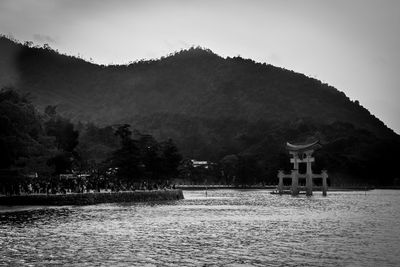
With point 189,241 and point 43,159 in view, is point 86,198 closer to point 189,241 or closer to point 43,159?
point 43,159

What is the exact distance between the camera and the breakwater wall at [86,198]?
178 feet

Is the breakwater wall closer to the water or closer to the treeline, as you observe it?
the treeline

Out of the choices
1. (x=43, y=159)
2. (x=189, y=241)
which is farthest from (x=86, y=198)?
(x=189, y=241)

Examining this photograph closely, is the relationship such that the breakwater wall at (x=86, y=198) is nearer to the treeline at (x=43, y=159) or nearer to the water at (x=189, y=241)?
the treeline at (x=43, y=159)

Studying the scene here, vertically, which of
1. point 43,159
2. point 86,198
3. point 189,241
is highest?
point 43,159

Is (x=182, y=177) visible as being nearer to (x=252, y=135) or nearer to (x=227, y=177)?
(x=227, y=177)

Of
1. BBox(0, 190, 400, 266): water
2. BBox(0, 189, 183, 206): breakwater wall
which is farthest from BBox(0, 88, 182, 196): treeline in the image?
BBox(0, 190, 400, 266): water

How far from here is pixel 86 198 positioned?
6247 cm

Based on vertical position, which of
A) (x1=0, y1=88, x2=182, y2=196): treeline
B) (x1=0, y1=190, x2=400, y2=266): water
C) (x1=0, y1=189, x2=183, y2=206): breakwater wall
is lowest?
(x1=0, y1=190, x2=400, y2=266): water

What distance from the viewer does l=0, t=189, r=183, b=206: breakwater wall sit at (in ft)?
178

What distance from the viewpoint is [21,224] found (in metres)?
39.4

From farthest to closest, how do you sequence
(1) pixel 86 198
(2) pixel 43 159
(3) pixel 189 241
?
(2) pixel 43 159 → (1) pixel 86 198 → (3) pixel 189 241

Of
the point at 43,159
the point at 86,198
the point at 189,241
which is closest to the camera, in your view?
the point at 189,241

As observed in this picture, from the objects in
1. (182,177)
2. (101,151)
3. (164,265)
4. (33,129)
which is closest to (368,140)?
(182,177)
